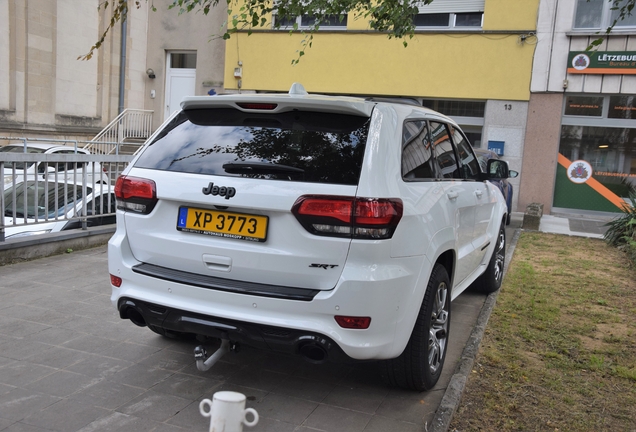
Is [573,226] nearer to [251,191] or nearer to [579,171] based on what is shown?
[579,171]

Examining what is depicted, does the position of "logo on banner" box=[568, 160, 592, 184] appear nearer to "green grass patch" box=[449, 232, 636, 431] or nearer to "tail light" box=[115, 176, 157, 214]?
"green grass patch" box=[449, 232, 636, 431]

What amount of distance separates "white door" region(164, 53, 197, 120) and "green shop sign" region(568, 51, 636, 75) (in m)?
12.0

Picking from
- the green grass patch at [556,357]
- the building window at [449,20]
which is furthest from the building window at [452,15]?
the green grass patch at [556,357]

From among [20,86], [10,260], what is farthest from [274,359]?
[20,86]

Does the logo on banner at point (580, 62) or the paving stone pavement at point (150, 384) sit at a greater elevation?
the logo on banner at point (580, 62)

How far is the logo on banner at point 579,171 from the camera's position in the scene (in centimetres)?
1577

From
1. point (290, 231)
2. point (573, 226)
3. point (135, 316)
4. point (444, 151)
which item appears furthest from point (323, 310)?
point (573, 226)

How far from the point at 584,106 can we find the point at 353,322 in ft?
47.6

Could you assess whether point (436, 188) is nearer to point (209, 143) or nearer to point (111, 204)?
point (209, 143)

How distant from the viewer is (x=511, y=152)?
16.2 metres

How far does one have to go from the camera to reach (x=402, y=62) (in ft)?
55.5

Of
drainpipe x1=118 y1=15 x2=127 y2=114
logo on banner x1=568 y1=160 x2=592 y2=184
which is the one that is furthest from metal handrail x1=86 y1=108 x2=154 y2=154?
logo on banner x1=568 y1=160 x2=592 y2=184

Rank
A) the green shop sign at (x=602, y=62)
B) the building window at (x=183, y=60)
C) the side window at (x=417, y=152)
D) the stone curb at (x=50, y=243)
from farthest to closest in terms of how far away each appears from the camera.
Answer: the building window at (x=183, y=60) < the green shop sign at (x=602, y=62) < the stone curb at (x=50, y=243) < the side window at (x=417, y=152)

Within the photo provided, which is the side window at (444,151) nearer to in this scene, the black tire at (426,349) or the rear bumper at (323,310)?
the black tire at (426,349)
